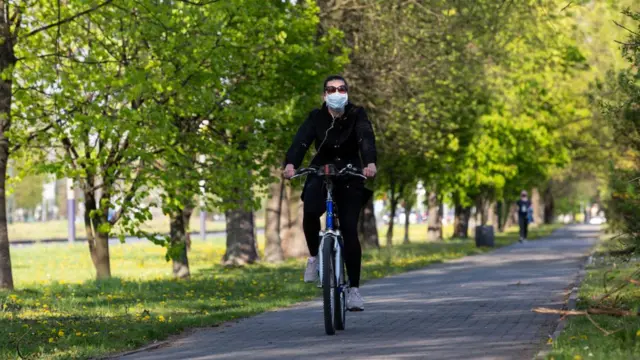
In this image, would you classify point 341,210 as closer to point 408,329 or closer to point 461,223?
point 408,329

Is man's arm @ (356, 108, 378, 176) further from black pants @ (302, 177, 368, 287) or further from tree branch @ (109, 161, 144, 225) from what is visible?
tree branch @ (109, 161, 144, 225)

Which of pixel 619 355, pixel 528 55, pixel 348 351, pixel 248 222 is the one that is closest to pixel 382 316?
pixel 348 351

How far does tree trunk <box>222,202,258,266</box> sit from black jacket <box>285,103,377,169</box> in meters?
19.4

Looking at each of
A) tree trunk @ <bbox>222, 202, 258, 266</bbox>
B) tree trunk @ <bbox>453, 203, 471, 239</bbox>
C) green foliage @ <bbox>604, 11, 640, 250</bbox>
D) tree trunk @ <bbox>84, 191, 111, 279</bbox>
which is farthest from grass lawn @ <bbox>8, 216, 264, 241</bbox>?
green foliage @ <bbox>604, 11, 640, 250</bbox>

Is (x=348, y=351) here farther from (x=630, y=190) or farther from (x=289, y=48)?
(x=289, y=48)

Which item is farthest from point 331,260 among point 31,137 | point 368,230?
point 368,230

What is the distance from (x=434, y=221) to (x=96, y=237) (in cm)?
3656

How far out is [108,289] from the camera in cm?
1877

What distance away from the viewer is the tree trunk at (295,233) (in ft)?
113

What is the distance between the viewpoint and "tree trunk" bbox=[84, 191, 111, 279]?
2136 cm

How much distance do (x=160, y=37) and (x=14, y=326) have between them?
337 inches

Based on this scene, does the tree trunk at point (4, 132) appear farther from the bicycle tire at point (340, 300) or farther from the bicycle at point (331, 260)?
the bicycle tire at point (340, 300)

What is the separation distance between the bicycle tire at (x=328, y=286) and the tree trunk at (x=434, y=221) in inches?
1748

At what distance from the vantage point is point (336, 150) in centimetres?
1054
